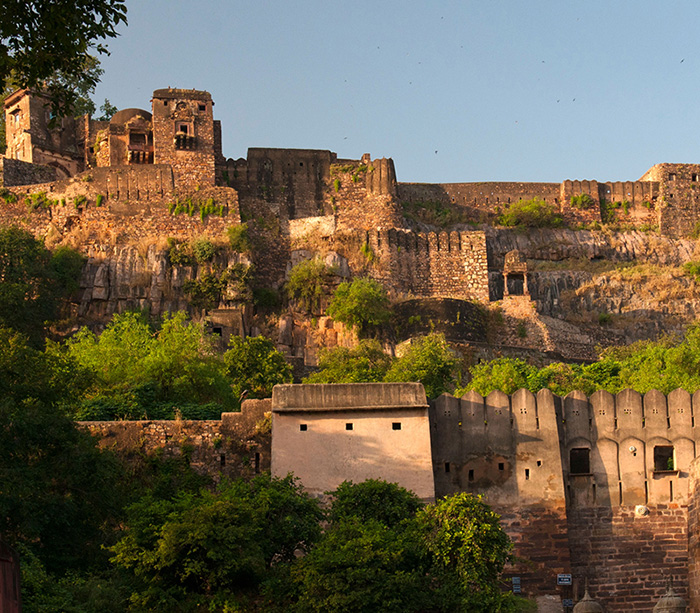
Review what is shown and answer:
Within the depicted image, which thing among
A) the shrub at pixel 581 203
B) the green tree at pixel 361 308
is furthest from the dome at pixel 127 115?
the shrub at pixel 581 203

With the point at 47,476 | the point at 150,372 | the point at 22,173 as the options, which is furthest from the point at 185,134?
the point at 47,476

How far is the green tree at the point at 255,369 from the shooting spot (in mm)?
36844

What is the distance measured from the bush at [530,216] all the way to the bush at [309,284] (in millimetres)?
12146

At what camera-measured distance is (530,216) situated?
56.8m

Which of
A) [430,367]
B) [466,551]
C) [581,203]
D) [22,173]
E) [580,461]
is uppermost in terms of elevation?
[22,173]

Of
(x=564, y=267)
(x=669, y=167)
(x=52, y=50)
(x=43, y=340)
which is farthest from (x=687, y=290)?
(x=52, y=50)

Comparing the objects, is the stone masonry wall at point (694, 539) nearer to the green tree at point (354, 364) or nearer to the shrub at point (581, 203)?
the green tree at point (354, 364)

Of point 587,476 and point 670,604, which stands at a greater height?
point 587,476

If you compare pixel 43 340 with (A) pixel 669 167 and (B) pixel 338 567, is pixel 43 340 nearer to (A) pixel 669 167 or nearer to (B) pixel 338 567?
(B) pixel 338 567

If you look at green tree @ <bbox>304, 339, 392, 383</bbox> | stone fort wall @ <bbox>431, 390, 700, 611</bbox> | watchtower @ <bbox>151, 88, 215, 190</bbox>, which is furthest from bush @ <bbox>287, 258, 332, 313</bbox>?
stone fort wall @ <bbox>431, 390, 700, 611</bbox>

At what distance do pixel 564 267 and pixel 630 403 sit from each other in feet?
77.6

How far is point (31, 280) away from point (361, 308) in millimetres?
10551

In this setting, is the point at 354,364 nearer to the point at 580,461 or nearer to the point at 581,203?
the point at 580,461

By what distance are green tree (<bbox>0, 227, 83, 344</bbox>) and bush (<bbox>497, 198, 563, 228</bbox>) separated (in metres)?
18.5
